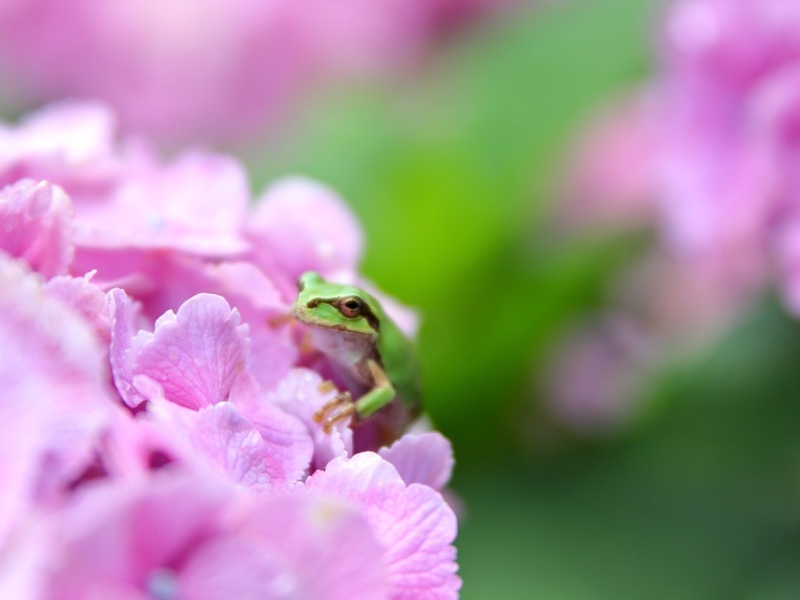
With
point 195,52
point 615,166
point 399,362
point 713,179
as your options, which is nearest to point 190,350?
point 399,362

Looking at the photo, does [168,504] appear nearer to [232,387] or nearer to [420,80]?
[232,387]

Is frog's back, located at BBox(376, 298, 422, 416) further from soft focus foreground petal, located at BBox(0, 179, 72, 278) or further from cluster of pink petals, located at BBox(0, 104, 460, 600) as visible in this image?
soft focus foreground petal, located at BBox(0, 179, 72, 278)

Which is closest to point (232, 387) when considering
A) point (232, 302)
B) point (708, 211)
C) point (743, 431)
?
point (232, 302)

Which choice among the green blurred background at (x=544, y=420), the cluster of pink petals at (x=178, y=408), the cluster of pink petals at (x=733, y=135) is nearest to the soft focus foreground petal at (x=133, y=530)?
the cluster of pink petals at (x=178, y=408)

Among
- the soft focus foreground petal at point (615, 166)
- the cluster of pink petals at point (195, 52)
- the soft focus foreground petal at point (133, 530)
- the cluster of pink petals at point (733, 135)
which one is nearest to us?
the soft focus foreground petal at point (133, 530)

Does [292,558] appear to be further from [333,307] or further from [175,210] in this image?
[175,210]

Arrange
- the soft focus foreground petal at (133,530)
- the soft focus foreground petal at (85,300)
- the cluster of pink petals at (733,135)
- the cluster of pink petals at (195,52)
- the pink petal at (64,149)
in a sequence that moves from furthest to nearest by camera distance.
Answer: the cluster of pink petals at (195,52)
the cluster of pink petals at (733,135)
the pink petal at (64,149)
the soft focus foreground petal at (85,300)
the soft focus foreground petal at (133,530)

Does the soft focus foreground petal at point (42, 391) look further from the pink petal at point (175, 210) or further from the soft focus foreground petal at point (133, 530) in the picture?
the pink petal at point (175, 210)
